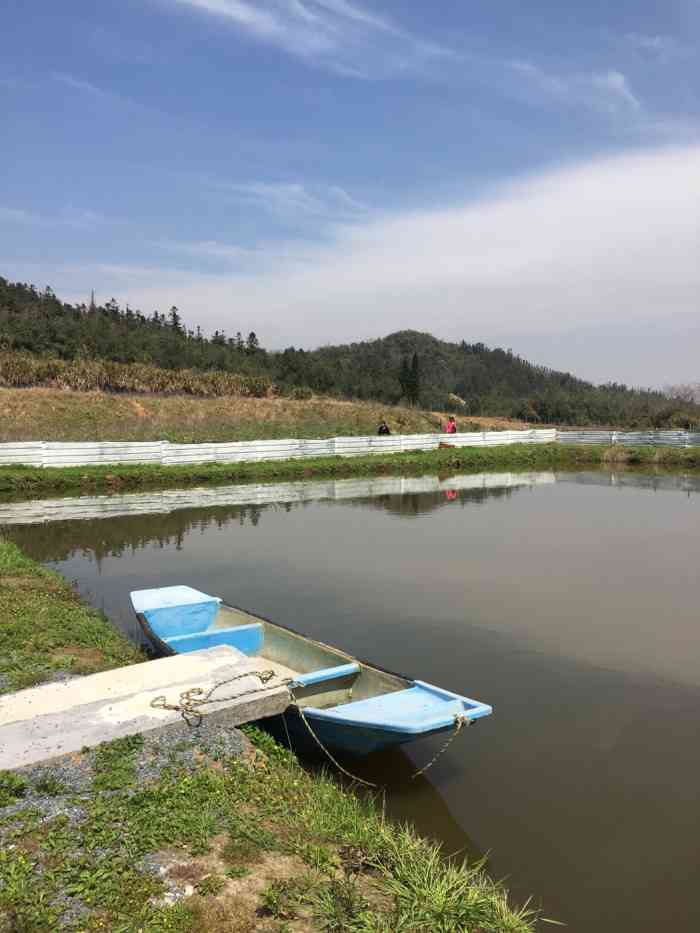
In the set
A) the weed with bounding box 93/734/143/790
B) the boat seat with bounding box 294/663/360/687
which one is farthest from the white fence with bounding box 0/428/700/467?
the weed with bounding box 93/734/143/790

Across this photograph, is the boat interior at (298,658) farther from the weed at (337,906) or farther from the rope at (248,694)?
the weed at (337,906)

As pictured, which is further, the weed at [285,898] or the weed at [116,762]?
the weed at [116,762]

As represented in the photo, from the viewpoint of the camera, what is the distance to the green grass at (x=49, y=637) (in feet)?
24.4

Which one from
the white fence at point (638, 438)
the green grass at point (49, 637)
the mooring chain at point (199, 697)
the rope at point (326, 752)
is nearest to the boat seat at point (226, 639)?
the green grass at point (49, 637)

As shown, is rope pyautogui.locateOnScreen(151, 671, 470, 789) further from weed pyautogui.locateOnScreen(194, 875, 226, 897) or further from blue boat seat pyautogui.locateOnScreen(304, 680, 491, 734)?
weed pyautogui.locateOnScreen(194, 875, 226, 897)

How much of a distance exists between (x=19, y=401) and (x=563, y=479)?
26833 millimetres

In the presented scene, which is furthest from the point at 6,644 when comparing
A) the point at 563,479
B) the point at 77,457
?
the point at 563,479

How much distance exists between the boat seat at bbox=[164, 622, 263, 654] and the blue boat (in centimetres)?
1

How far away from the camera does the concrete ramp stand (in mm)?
5617

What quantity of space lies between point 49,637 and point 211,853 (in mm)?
4886

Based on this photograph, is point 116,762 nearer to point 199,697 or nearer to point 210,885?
point 199,697

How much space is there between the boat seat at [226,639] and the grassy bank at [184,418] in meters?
26.3

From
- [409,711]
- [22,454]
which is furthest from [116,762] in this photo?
[22,454]

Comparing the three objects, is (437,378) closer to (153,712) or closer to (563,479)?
(563,479)
